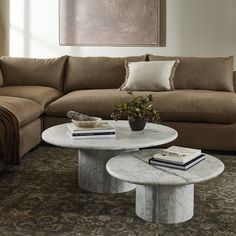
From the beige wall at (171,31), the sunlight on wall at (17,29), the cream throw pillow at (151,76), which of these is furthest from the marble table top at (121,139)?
the sunlight on wall at (17,29)

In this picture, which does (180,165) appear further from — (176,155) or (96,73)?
(96,73)

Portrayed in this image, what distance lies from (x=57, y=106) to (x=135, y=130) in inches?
49.5

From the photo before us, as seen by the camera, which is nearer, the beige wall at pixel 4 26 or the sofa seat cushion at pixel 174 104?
the sofa seat cushion at pixel 174 104

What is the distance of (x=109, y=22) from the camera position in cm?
539

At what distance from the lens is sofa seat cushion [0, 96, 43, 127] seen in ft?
12.4

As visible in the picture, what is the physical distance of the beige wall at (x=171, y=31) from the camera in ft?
16.9

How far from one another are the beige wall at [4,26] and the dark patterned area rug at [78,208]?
96.0 inches

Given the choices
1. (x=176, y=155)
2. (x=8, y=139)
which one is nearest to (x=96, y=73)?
(x=8, y=139)

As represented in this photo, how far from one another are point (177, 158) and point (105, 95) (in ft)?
5.96

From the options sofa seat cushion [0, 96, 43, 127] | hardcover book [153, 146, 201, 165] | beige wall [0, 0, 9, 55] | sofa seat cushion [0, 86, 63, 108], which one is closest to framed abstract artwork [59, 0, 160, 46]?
beige wall [0, 0, 9, 55]

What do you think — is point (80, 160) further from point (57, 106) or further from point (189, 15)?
point (189, 15)

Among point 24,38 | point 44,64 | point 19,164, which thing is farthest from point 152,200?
point 24,38

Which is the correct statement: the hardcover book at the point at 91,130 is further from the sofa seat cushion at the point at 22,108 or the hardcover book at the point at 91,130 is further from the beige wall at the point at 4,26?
the beige wall at the point at 4,26

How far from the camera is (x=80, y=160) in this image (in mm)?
3182
